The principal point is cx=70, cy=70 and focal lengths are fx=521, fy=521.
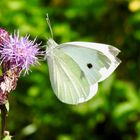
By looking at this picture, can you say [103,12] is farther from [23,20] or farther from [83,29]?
[23,20]

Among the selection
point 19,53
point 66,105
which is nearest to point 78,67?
point 19,53

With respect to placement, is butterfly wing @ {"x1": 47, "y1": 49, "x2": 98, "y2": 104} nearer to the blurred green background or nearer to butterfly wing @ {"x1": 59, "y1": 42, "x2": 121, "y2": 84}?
butterfly wing @ {"x1": 59, "y1": 42, "x2": 121, "y2": 84}

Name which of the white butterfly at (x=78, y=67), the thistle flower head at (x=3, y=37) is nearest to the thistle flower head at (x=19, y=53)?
the thistle flower head at (x=3, y=37)

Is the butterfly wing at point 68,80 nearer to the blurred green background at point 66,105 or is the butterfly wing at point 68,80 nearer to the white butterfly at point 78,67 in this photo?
the white butterfly at point 78,67

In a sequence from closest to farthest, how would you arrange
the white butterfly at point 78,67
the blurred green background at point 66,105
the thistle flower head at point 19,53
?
1. the thistle flower head at point 19,53
2. the white butterfly at point 78,67
3. the blurred green background at point 66,105

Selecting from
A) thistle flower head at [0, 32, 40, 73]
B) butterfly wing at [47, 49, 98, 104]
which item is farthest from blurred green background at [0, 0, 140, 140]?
thistle flower head at [0, 32, 40, 73]

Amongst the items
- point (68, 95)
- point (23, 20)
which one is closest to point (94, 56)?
point (68, 95)
